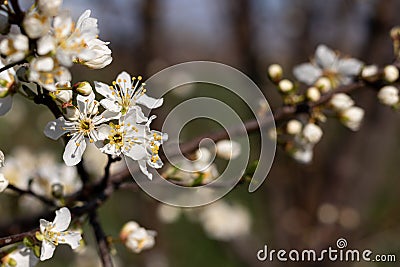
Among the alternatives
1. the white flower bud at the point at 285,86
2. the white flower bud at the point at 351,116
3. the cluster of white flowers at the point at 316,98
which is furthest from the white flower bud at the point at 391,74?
the white flower bud at the point at 285,86

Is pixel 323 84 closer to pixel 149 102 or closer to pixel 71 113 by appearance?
pixel 149 102

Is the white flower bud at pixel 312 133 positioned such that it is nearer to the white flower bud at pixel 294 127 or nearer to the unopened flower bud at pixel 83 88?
the white flower bud at pixel 294 127

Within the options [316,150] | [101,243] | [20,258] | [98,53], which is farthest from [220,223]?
[98,53]

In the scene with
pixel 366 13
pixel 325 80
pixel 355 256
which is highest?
pixel 366 13

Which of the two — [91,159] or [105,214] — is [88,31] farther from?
[105,214]

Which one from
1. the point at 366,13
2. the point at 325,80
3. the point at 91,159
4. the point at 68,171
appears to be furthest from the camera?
the point at 91,159

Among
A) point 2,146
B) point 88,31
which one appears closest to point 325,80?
point 88,31
